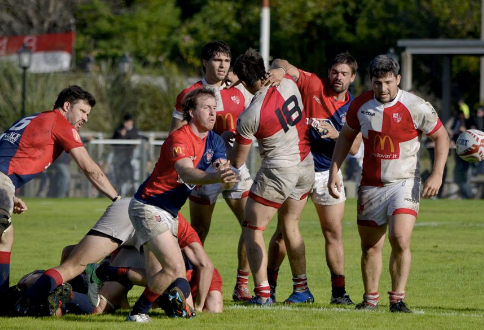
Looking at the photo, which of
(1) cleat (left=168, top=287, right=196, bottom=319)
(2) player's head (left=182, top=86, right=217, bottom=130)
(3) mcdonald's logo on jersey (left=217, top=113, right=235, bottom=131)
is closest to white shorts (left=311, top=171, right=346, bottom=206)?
(3) mcdonald's logo on jersey (left=217, top=113, right=235, bottom=131)

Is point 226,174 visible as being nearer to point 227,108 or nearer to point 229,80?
point 227,108

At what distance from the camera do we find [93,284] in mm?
8664

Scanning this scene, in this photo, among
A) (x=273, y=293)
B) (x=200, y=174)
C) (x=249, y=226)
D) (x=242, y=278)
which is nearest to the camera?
(x=200, y=174)

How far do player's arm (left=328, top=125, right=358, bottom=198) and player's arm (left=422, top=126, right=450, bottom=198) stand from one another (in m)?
0.76

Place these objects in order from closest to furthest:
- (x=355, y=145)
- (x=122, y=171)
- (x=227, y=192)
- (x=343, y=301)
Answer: (x=343, y=301) < (x=355, y=145) < (x=227, y=192) < (x=122, y=171)

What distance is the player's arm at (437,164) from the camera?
28.9 feet

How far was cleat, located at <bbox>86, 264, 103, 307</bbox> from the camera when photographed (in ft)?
28.5

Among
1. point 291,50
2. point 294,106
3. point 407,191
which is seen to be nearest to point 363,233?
point 407,191

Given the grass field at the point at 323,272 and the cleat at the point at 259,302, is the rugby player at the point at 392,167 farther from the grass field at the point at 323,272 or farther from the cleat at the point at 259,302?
the cleat at the point at 259,302

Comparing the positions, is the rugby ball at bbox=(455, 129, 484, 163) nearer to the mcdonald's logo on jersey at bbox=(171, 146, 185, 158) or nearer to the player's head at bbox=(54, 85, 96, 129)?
the mcdonald's logo on jersey at bbox=(171, 146, 185, 158)

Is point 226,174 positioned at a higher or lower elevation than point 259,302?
higher

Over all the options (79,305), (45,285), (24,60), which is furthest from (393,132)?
(24,60)

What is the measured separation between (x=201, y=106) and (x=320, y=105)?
1.96 meters

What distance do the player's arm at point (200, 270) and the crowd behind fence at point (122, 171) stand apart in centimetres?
1457
